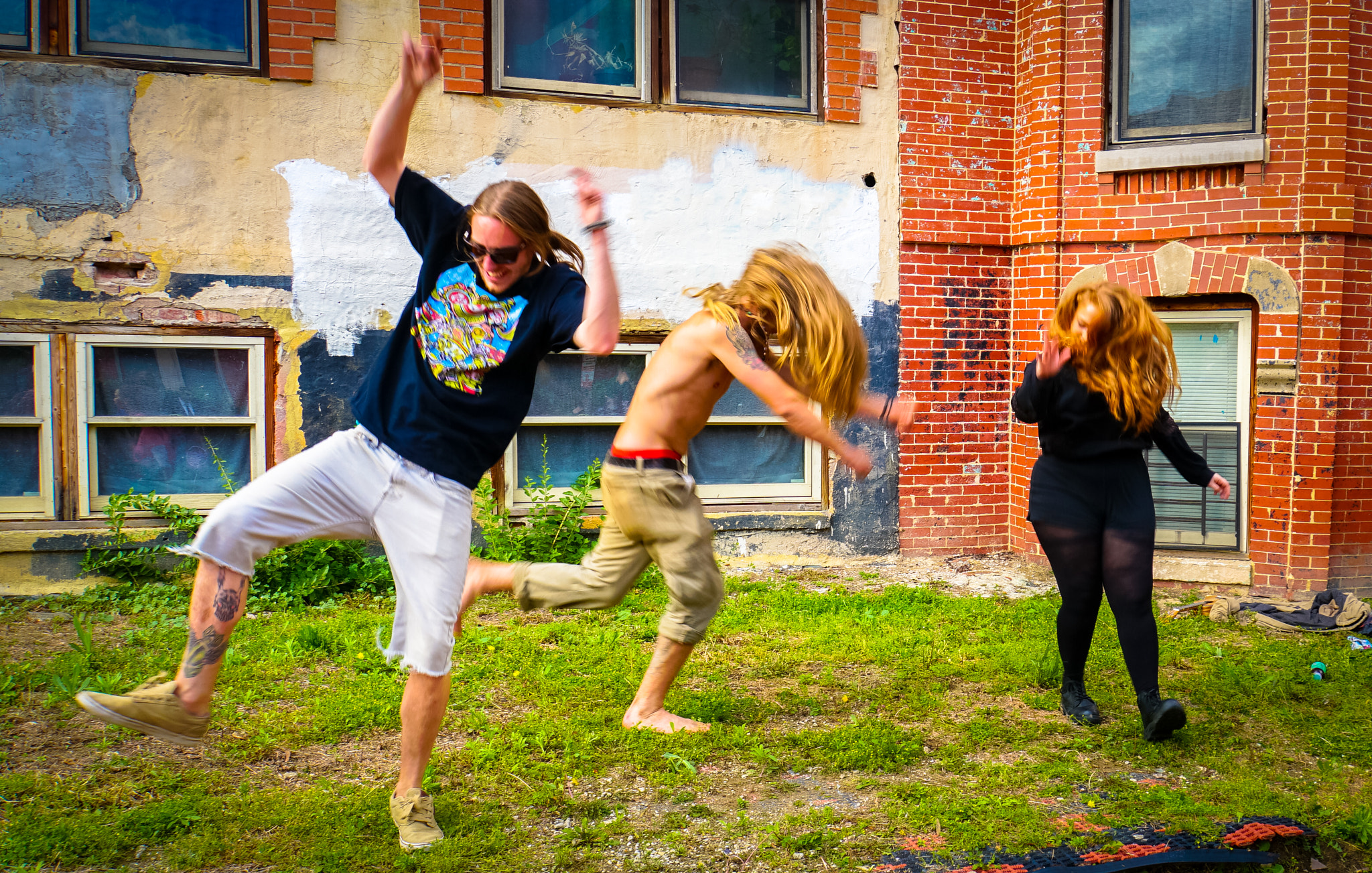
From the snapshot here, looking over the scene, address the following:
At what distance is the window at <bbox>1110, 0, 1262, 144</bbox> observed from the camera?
7.08 meters

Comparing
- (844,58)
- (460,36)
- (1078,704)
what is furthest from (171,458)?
(1078,704)

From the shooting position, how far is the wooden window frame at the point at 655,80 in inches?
278

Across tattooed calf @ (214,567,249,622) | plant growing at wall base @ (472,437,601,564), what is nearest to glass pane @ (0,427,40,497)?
plant growing at wall base @ (472,437,601,564)

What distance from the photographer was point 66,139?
6.27m

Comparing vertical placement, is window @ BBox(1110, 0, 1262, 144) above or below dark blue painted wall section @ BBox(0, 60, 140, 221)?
above

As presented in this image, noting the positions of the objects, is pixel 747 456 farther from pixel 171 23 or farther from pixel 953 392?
pixel 171 23

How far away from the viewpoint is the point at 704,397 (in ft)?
12.3

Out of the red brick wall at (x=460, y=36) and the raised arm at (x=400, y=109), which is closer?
the raised arm at (x=400, y=109)

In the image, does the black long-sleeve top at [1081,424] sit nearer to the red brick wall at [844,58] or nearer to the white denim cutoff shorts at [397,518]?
the white denim cutoff shorts at [397,518]

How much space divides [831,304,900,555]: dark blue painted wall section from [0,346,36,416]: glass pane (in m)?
5.64

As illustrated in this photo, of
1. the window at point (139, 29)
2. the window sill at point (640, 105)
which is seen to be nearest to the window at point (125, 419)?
the window at point (139, 29)

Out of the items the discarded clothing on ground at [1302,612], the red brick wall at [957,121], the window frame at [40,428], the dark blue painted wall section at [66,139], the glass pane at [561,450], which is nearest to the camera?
the discarded clothing on ground at [1302,612]

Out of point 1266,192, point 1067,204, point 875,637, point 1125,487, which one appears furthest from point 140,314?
point 1266,192

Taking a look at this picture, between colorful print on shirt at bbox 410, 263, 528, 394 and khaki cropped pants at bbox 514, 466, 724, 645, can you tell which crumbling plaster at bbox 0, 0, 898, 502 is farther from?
colorful print on shirt at bbox 410, 263, 528, 394
